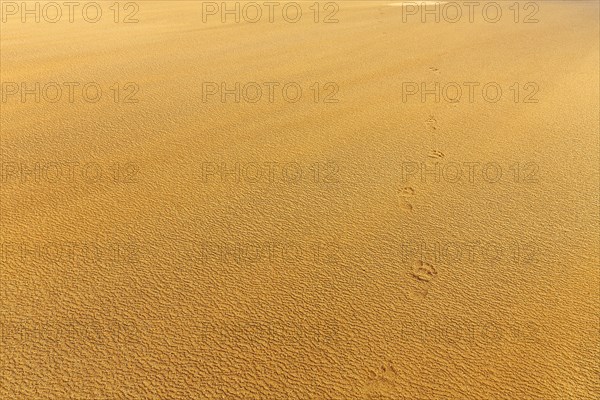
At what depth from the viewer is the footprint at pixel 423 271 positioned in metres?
2.23

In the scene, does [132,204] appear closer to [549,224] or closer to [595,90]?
[549,224]

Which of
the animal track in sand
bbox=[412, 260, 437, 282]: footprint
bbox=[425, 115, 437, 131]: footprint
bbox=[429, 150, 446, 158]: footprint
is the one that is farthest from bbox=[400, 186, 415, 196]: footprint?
bbox=[425, 115, 437, 131]: footprint

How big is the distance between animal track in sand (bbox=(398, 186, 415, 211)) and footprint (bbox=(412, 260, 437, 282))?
0.50m

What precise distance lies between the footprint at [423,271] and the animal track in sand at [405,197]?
502mm

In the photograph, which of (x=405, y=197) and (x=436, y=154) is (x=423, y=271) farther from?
(x=436, y=154)

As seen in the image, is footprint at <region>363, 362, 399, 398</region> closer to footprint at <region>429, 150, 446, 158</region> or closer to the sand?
the sand

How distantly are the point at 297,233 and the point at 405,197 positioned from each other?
712 millimetres

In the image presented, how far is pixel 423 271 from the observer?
7.45ft

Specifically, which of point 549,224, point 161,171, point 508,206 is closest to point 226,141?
point 161,171

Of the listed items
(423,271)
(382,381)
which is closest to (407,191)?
(423,271)

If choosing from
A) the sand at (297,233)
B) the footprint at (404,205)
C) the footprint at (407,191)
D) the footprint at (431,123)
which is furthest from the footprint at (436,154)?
the footprint at (404,205)

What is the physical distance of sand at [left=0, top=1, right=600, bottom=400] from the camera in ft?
5.82

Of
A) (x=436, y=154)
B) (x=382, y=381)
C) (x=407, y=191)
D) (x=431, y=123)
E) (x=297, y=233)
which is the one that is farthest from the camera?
(x=431, y=123)

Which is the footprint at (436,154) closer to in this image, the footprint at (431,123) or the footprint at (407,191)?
the footprint at (431,123)
